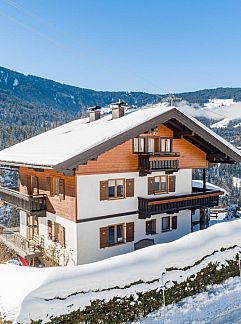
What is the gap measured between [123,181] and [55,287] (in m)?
8.34

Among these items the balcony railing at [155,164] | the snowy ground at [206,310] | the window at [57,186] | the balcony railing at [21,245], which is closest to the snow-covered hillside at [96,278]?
the snowy ground at [206,310]

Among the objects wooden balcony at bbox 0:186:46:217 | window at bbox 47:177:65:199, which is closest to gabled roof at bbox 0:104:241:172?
window at bbox 47:177:65:199

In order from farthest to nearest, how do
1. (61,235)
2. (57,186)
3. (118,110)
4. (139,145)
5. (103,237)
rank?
(118,110)
(139,145)
(57,186)
(61,235)
(103,237)

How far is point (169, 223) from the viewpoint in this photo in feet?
63.5

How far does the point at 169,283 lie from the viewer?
11992mm

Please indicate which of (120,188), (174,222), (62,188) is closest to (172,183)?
(174,222)

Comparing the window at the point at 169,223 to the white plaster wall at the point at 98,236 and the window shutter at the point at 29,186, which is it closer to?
the white plaster wall at the point at 98,236

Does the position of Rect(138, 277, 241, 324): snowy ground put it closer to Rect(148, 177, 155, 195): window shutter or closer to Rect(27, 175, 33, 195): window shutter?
Rect(148, 177, 155, 195): window shutter

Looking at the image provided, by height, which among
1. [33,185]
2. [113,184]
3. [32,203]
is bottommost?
[32,203]

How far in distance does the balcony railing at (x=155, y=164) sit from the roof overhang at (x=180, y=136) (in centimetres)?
156

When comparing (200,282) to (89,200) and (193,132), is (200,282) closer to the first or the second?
(89,200)

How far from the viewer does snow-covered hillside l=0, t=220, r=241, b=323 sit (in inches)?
377

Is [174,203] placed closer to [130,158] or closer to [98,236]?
[130,158]

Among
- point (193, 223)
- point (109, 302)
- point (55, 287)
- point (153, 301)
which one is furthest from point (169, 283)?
point (193, 223)
